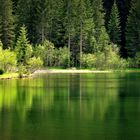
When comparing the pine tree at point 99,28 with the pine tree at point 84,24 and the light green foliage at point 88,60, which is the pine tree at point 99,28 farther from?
the light green foliage at point 88,60

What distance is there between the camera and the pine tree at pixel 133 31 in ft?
384

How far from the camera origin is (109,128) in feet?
85.8

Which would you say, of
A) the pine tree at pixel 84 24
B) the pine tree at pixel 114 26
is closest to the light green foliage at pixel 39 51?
the pine tree at pixel 84 24

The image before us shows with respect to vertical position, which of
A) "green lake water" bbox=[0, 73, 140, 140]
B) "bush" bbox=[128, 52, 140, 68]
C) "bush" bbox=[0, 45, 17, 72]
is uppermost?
"bush" bbox=[0, 45, 17, 72]

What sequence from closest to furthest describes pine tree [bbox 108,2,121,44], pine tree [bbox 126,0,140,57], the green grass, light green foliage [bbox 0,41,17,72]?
the green grass
light green foliage [bbox 0,41,17,72]
pine tree [bbox 126,0,140,57]
pine tree [bbox 108,2,121,44]

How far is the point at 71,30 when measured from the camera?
379ft

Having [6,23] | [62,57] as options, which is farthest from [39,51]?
[6,23]

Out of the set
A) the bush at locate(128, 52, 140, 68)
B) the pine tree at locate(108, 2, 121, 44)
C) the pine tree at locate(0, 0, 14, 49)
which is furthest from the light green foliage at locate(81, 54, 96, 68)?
the pine tree at locate(0, 0, 14, 49)

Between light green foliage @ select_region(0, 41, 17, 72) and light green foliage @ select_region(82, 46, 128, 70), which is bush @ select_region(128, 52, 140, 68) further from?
light green foliage @ select_region(0, 41, 17, 72)

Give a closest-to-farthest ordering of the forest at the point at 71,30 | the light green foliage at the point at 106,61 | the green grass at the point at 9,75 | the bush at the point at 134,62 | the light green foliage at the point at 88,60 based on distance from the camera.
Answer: the green grass at the point at 9,75, the light green foliage at the point at 106,61, the light green foliage at the point at 88,60, the forest at the point at 71,30, the bush at the point at 134,62

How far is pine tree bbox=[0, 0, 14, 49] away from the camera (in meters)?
108

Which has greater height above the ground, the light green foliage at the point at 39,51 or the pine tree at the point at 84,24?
the pine tree at the point at 84,24

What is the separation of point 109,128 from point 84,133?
194 centimetres

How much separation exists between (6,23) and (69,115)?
7976 cm
